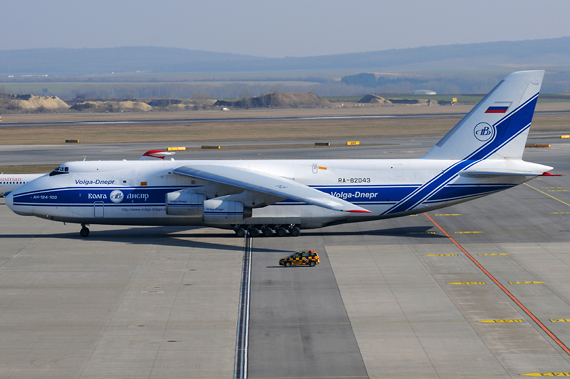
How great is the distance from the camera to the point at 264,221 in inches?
1325

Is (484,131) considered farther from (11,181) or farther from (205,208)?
(11,181)

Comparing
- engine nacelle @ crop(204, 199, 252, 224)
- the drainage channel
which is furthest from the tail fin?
the drainage channel

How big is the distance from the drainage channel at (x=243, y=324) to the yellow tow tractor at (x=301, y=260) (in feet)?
5.83

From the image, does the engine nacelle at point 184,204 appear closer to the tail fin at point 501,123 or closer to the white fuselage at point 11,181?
the tail fin at point 501,123

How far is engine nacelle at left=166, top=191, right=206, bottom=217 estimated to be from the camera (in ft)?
108

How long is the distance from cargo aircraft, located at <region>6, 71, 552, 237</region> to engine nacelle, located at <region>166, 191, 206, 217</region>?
0.18 ft

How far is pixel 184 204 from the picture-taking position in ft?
108

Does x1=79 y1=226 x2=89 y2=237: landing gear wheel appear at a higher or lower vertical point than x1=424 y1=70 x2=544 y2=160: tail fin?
lower

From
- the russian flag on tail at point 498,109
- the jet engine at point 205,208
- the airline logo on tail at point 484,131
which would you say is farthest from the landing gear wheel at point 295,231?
the russian flag on tail at point 498,109

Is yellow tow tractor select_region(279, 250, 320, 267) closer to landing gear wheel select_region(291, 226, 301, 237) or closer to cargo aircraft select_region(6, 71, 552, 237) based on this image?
cargo aircraft select_region(6, 71, 552, 237)

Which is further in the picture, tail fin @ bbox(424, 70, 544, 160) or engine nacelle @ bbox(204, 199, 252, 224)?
tail fin @ bbox(424, 70, 544, 160)

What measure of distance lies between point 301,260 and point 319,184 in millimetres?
6982

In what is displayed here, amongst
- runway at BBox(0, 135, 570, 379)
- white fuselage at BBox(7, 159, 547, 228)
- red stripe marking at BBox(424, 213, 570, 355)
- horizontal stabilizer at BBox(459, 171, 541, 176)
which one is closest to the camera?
runway at BBox(0, 135, 570, 379)

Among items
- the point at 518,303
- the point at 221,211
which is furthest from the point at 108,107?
the point at 518,303
